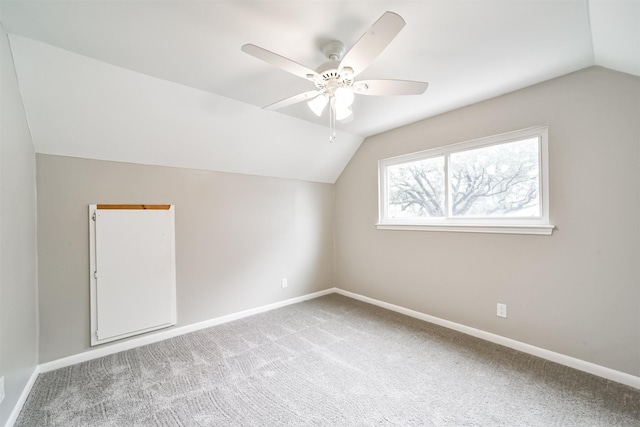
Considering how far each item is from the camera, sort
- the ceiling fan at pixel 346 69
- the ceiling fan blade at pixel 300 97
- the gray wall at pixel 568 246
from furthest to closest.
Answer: the gray wall at pixel 568 246 → the ceiling fan blade at pixel 300 97 → the ceiling fan at pixel 346 69

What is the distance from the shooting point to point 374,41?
129 cm

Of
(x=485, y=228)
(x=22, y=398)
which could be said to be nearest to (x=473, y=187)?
(x=485, y=228)

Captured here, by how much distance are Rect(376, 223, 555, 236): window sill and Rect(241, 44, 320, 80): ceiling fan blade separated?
2135 mm

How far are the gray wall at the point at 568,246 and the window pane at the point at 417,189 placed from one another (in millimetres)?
268

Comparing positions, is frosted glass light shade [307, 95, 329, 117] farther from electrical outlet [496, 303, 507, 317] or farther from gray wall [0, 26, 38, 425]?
electrical outlet [496, 303, 507, 317]

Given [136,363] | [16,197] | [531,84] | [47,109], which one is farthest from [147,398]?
[531,84]

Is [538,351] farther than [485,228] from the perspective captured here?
No

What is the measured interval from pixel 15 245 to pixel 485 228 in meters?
3.68

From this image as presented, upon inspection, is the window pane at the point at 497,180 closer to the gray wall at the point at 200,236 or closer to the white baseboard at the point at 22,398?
the gray wall at the point at 200,236

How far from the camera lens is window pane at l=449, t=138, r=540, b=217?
2.41 metres

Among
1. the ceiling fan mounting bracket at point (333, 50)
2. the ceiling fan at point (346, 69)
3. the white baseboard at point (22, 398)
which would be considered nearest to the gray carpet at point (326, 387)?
the white baseboard at point (22, 398)

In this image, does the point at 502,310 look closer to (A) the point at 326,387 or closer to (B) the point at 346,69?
(A) the point at 326,387

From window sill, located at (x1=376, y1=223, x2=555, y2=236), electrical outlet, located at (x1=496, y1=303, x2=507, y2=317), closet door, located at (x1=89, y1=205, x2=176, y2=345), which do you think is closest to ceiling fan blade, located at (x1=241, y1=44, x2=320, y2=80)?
closet door, located at (x1=89, y1=205, x2=176, y2=345)

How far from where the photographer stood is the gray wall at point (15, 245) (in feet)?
5.07
